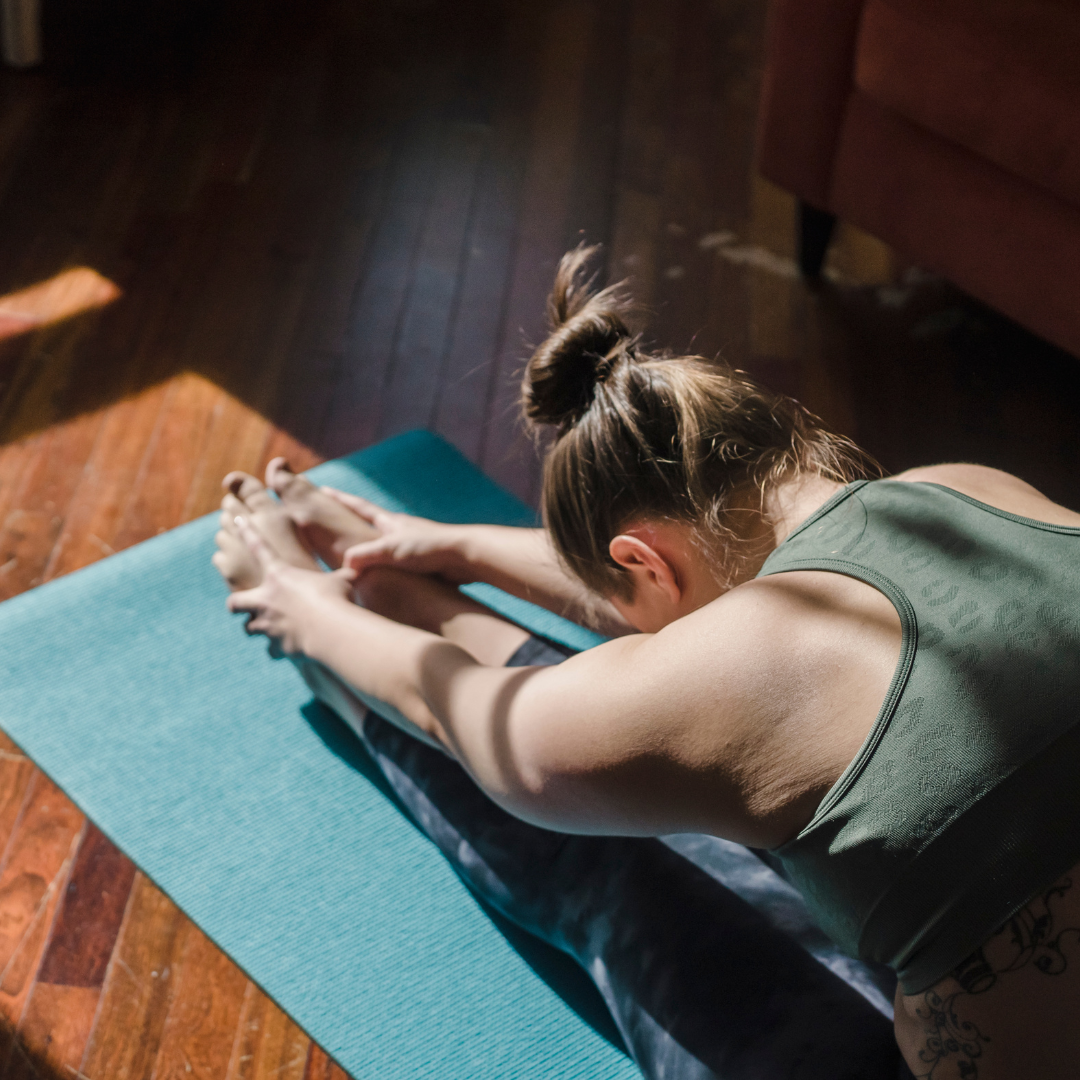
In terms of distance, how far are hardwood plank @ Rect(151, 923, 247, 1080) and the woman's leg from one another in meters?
0.25

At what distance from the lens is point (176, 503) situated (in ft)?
5.19

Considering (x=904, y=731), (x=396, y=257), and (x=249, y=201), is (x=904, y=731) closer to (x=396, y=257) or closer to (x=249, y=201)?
(x=396, y=257)

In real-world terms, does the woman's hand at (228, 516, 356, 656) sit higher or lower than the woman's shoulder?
lower

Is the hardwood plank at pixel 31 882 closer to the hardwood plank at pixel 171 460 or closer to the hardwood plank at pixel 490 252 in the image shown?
the hardwood plank at pixel 171 460

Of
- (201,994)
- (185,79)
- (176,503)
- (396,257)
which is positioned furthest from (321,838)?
(185,79)

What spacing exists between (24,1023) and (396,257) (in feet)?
4.68

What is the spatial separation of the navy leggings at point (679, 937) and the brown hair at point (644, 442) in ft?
0.97

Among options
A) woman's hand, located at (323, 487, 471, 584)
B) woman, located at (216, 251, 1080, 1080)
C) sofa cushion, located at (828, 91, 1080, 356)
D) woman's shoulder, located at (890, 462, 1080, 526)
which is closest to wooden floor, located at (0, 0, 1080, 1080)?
sofa cushion, located at (828, 91, 1080, 356)

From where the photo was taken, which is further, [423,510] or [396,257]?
[396,257]

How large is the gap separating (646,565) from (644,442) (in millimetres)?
102

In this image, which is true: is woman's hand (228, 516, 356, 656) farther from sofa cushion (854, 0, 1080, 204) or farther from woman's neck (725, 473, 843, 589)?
sofa cushion (854, 0, 1080, 204)

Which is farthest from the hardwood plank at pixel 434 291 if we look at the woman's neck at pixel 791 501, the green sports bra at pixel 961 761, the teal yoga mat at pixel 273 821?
the green sports bra at pixel 961 761

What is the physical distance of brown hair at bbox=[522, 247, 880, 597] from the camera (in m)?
0.85

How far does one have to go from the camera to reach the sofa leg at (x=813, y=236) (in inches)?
76.2
